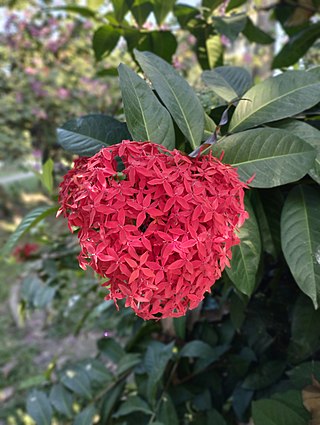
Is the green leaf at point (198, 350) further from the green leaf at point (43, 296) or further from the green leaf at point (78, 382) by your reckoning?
the green leaf at point (43, 296)

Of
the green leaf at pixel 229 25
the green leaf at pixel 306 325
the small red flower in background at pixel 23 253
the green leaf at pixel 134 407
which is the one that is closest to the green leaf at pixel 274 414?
the green leaf at pixel 306 325

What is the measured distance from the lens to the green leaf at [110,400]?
1.17 meters

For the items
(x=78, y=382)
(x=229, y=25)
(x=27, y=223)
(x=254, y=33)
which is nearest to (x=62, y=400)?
(x=78, y=382)

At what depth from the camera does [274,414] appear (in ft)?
2.37

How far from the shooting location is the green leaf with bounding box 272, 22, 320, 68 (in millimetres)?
1227

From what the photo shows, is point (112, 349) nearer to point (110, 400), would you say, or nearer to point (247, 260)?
point (110, 400)

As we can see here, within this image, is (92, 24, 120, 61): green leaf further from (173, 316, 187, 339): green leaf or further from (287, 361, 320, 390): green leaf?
(287, 361, 320, 390): green leaf

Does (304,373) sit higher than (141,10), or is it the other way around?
(141,10)

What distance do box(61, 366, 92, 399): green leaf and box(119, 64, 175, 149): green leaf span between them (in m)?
0.91

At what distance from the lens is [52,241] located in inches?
67.0

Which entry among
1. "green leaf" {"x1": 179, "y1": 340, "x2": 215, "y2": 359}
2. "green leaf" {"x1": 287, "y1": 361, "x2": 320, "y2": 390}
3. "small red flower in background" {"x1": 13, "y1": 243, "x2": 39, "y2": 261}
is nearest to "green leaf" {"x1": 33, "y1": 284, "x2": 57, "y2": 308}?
"small red flower in background" {"x1": 13, "y1": 243, "x2": 39, "y2": 261}

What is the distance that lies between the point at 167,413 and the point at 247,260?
0.57m

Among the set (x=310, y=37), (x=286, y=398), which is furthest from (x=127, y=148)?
(x=310, y=37)

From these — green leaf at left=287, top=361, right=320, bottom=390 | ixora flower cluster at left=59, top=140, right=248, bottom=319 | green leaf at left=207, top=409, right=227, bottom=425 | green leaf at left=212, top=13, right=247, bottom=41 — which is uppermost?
green leaf at left=212, top=13, right=247, bottom=41
